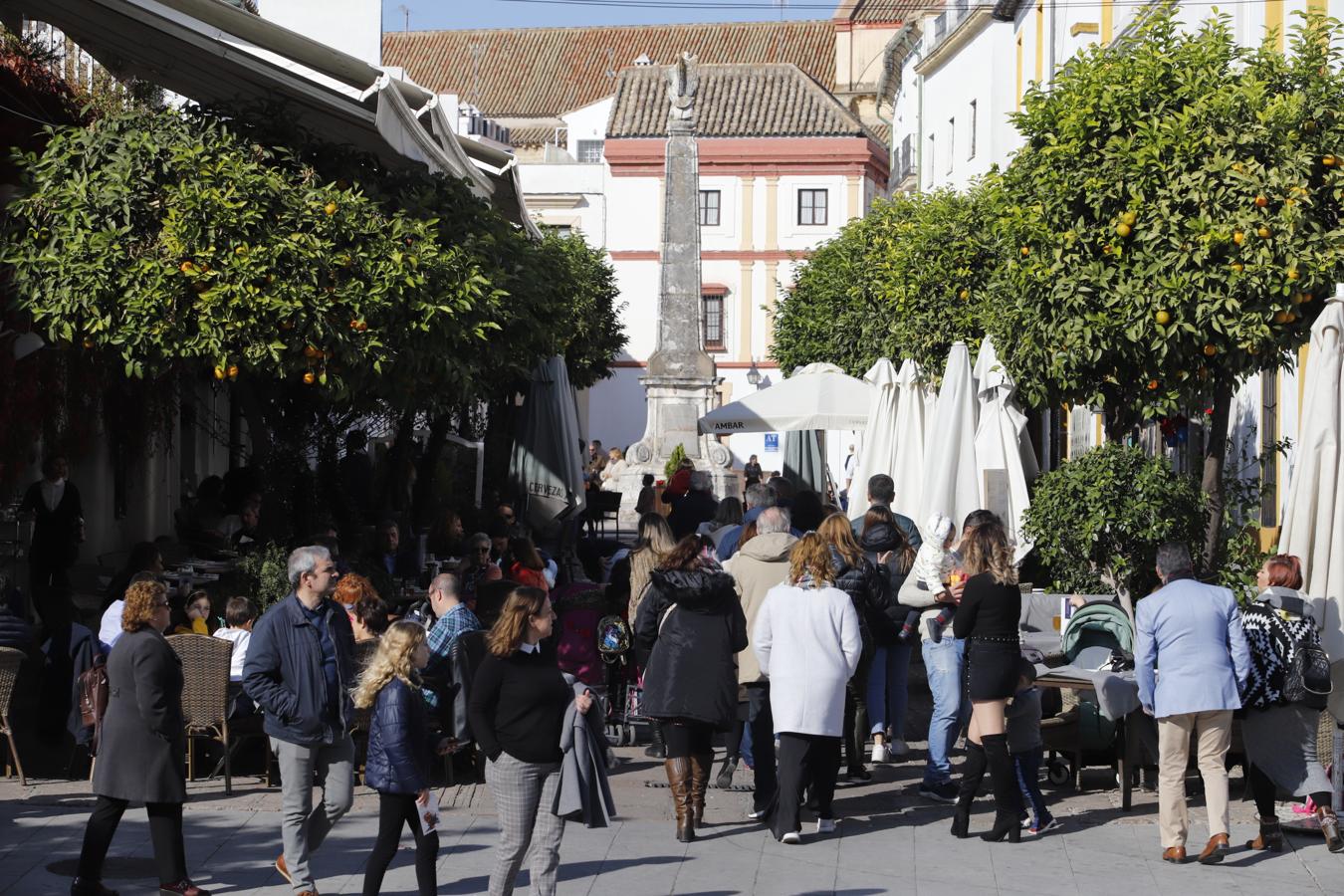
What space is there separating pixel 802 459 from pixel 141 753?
16828 mm

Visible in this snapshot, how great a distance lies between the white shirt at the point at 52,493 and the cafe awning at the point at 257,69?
2959 millimetres

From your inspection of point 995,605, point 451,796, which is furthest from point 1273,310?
point 451,796

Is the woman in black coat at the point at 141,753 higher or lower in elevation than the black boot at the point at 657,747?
higher

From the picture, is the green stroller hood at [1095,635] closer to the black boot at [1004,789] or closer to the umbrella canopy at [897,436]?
the black boot at [1004,789]

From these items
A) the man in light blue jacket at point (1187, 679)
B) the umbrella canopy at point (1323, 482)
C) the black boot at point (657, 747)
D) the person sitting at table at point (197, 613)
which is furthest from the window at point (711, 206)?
the man in light blue jacket at point (1187, 679)

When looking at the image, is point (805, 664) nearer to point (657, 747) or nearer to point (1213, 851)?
point (1213, 851)

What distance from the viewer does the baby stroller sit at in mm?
10578

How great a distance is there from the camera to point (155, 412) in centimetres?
1734

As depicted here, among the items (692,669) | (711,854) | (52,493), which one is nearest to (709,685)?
(692,669)

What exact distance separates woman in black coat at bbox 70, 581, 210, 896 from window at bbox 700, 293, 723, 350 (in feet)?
171

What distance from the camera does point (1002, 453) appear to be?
1463 centimetres

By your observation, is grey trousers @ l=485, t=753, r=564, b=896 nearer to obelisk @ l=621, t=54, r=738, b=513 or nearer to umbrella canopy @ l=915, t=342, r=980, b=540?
umbrella canopy @ l=915, t=342, r=980, b=540

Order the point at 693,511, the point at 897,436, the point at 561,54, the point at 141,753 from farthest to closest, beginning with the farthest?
the point at 561,54 → the point at 693,511 → the point at 897,436 → the point at 141,753

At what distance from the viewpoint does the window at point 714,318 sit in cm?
5959
